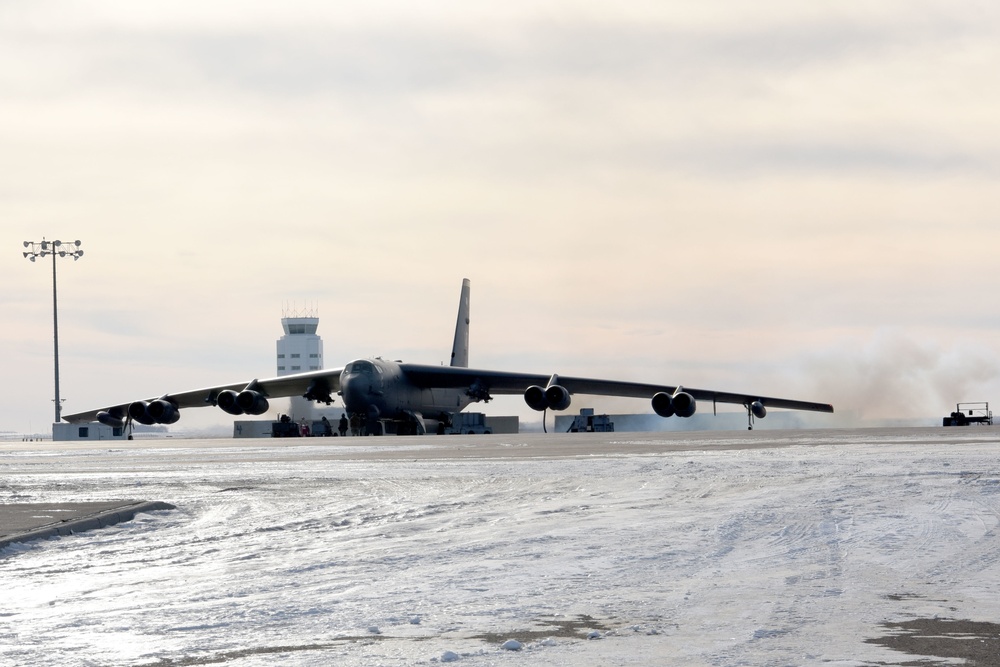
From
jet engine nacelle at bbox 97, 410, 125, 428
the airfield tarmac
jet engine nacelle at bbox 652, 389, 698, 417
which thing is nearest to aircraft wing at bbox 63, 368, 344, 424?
jet engine nacelle at bbox 97, 410, 125, 428

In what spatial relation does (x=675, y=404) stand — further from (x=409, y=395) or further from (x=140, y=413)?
(x=140, y=413)

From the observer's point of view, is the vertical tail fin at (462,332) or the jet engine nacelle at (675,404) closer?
the jet engine nacelle at (675,404)

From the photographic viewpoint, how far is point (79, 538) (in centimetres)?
989

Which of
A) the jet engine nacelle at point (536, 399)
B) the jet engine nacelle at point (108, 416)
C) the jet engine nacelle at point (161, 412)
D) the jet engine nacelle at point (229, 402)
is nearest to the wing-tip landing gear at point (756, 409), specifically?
the jet engine nacelle at point (536, 399)

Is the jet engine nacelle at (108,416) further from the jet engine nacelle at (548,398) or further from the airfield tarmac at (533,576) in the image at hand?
the airfield tarmac at (533,576)

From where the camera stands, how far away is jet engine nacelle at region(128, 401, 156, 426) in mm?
55562

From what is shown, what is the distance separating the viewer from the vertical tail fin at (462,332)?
6831 cm

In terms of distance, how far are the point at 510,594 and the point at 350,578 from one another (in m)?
1.17

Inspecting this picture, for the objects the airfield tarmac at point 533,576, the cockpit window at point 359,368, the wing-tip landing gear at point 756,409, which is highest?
the cockpit window at point 359,368

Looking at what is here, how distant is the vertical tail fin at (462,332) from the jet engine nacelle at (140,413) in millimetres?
18067

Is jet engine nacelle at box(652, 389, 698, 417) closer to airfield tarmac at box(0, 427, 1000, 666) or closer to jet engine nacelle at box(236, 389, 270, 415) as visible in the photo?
jet engine nacelle at box(236, 389, 270, 415)

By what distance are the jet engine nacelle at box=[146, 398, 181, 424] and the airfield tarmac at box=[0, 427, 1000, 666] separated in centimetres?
4248

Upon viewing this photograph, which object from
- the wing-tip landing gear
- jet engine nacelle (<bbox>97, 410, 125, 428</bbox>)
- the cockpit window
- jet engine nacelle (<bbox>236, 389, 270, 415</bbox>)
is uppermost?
the cockpit window

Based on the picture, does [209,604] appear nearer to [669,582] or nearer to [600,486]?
[669,582]
